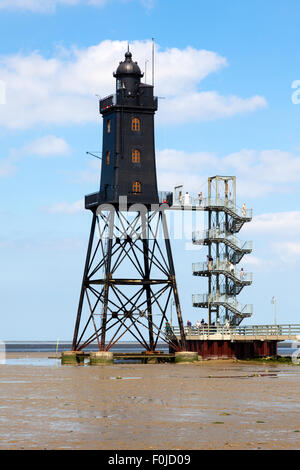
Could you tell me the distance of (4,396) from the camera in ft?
98.2

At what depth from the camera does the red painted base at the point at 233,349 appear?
62.3m

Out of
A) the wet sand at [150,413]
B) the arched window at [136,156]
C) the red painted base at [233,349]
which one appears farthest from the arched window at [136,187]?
the wet sand at [150,413]

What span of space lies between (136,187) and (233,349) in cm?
1376

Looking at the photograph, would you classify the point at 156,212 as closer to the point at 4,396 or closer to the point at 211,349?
the point at 211,349

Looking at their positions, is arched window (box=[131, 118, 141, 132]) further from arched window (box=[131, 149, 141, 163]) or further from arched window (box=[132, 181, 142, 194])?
arched window (box=[132, 181, 142, 194])

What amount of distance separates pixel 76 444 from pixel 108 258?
38.0 m

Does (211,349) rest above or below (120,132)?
below

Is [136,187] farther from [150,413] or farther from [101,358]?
[150,413]

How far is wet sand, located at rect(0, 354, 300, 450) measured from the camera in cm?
1870

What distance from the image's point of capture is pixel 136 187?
5809 centimetres

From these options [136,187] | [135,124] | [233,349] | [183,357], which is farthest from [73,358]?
[135,124]

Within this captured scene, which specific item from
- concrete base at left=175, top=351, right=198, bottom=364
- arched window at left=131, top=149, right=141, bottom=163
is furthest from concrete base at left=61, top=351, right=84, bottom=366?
arched window at left=131, top=149, right=141, bottom=163
